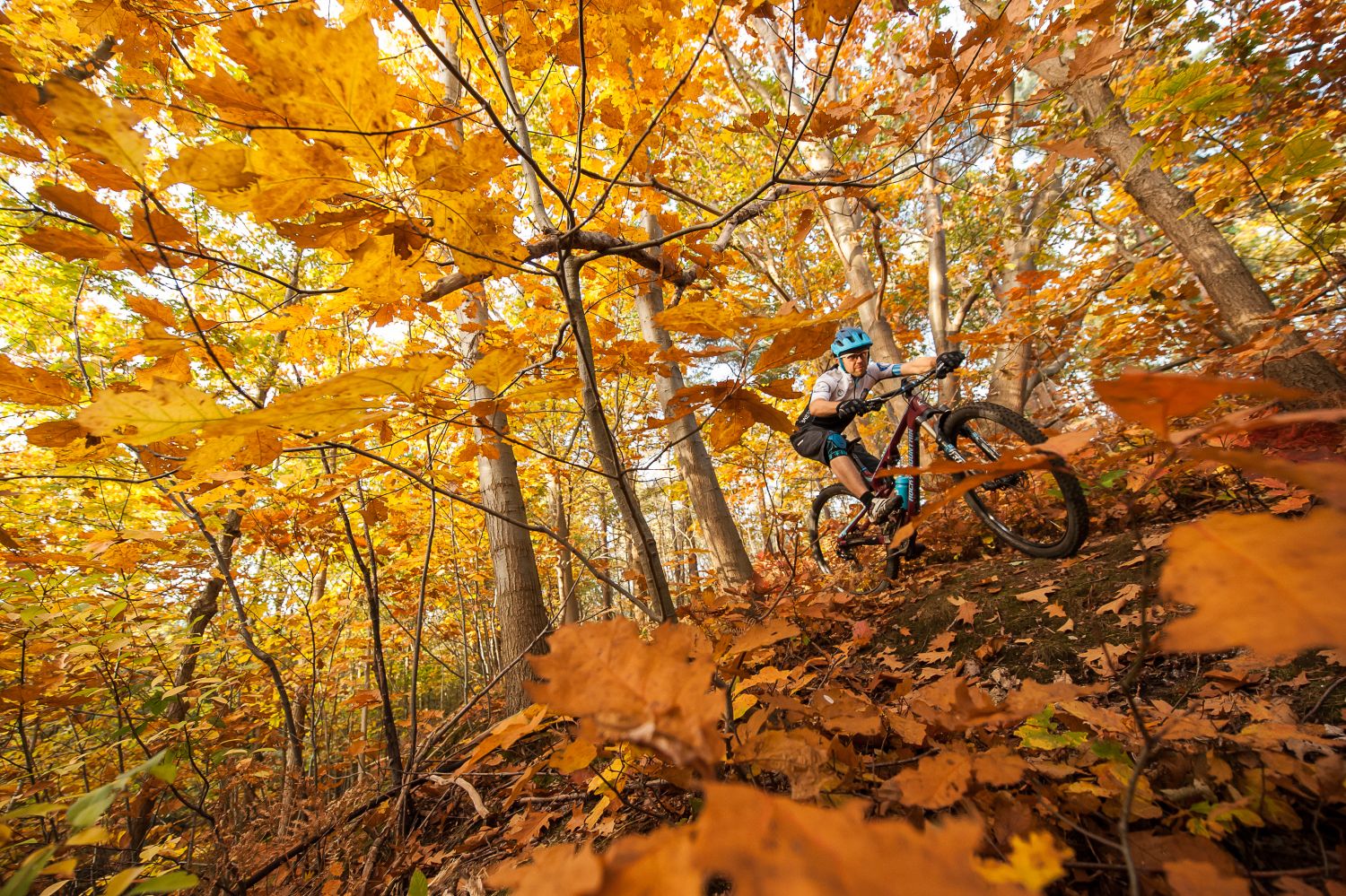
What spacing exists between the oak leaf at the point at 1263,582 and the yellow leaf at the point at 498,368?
0.97m

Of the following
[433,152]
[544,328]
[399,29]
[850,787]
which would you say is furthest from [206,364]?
[399,29]

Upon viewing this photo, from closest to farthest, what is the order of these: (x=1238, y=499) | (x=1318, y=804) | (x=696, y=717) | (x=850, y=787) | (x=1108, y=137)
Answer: (x=696, y=717)
(x=1318, y=804)
(x=850, y=787)
(x=1238, y=499)
(x=1108, y=137)

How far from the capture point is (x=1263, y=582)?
0.38 m

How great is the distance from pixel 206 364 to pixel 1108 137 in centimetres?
535

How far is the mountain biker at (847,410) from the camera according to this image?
3324 millimetres

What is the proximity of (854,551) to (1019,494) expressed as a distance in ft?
5.05

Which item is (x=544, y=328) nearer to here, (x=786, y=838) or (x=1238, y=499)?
(x=786, y=838)

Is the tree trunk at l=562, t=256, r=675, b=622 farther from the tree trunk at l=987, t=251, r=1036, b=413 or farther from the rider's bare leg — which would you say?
the tree trunk at l=987, t=251, r=1036, b=413

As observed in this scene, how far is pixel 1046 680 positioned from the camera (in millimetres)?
1610

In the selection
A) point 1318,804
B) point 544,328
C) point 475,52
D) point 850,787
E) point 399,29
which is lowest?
point 1318,804

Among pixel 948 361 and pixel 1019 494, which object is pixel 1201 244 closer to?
pixel 1019 494

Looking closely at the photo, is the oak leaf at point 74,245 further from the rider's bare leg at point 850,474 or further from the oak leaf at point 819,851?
the rider's bare leg at point 850,474

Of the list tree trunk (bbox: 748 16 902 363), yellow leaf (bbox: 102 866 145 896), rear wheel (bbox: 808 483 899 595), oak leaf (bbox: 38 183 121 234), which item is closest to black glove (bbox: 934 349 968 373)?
rear wheel (bbox: 808 483 899 595)

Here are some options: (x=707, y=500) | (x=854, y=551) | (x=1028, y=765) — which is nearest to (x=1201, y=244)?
(x=854, y=551)
